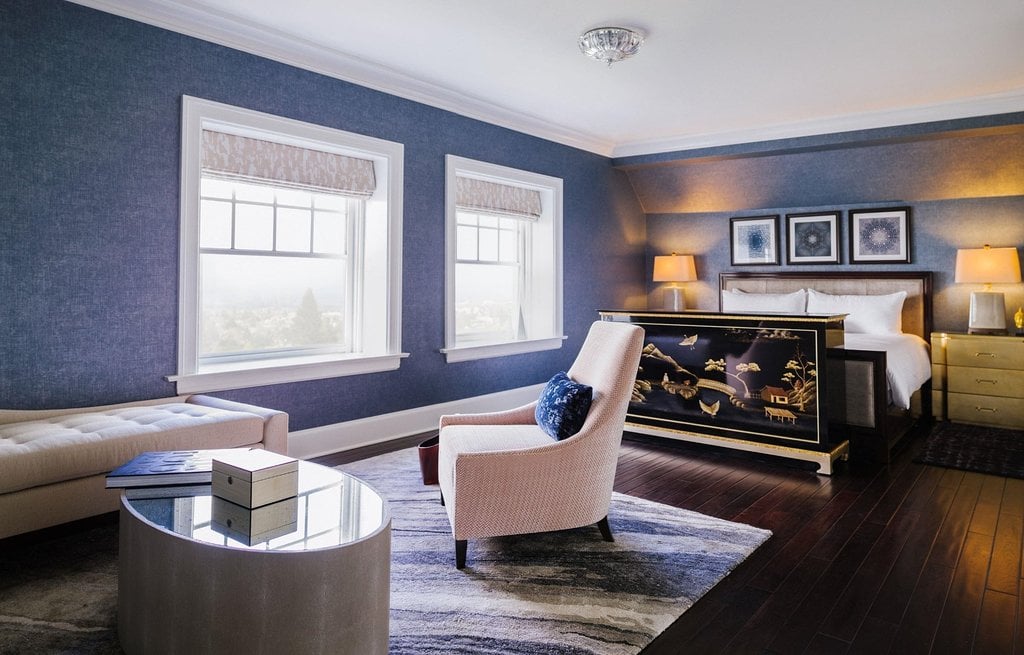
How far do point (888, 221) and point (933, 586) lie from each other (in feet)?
14.3

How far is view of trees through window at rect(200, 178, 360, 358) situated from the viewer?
3785 millimetres

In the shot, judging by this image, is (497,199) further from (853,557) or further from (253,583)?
(253,583)

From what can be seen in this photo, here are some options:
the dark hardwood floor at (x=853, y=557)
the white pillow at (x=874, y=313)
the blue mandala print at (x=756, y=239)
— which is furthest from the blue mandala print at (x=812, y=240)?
the dark hardwood floor at (x=853, y=557)

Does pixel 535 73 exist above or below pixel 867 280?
above

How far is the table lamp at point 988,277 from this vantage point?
4.97 m

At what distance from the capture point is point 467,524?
2.43 metres

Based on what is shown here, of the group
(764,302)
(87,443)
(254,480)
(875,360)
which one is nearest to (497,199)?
(764,302)

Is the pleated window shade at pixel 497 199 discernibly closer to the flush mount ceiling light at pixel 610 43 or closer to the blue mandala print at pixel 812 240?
the flush mount ceiling light at pixel 610 43

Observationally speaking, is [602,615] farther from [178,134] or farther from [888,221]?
[888,221]

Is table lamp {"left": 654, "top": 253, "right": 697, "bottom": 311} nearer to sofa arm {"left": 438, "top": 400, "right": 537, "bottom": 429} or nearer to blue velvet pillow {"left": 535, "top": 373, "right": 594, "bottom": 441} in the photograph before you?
sofa arm {"left": 438, "top": 400, "right": 537, "bottom": 429}

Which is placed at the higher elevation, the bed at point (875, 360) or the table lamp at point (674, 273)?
the table lamp at point (674, 273)

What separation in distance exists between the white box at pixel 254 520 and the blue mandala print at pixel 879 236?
5708 millimetres

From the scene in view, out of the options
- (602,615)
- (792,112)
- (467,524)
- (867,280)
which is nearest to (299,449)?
(467,524)

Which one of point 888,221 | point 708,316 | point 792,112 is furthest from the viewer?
point 888,221
